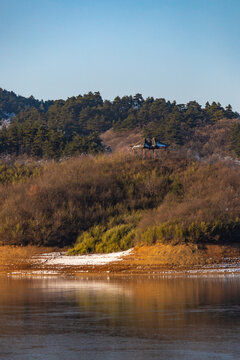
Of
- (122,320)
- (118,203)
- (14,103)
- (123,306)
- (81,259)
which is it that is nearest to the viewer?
(122,320)

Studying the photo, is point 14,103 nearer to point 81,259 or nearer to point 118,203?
point 118,203

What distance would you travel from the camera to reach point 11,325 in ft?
42.9

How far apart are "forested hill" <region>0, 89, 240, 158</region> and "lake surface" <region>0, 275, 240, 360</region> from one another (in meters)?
49.5

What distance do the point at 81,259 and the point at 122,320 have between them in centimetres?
1454

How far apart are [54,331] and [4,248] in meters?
18.9

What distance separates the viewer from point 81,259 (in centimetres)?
2780

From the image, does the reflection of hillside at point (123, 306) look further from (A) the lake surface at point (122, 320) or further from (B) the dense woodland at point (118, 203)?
(B) the dense woodland at point (118, 203)

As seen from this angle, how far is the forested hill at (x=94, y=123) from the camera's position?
7488 cm

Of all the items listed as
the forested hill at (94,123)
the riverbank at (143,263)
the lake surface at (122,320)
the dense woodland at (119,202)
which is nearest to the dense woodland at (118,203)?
the dense woodland at (119,202)

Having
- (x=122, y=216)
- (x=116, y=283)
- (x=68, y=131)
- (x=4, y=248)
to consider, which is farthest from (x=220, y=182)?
(x=68, y=131)

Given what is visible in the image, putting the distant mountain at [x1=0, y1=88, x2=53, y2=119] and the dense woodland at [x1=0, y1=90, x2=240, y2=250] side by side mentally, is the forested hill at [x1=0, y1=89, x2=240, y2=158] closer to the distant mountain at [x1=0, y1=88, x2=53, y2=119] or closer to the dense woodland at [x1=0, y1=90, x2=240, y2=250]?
the dense woodland at [x1=0, y1=90, x2=240, y2=250]

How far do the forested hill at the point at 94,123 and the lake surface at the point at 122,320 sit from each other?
49.5 meters

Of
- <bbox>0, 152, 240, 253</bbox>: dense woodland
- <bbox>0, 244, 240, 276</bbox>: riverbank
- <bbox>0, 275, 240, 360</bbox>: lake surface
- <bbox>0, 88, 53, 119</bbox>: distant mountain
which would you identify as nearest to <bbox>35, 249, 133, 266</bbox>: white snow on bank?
<bbox>0, 244, 240, 276</bbox>: riverbank

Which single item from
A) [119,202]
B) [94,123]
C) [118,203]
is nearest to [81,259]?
[118,203]
